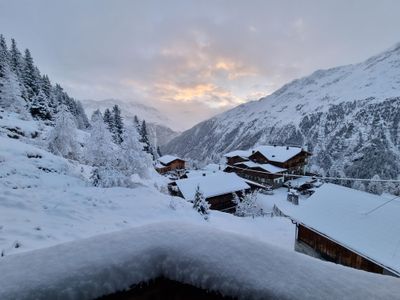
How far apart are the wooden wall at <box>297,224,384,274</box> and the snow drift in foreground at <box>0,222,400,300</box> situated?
15.5 m

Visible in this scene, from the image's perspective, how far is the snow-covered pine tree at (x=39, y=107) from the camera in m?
45.6

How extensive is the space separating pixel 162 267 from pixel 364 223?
55.1 feet

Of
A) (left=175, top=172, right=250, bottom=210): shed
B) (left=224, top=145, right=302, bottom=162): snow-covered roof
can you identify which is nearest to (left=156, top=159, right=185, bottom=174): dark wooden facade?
(left=224, top=145, right=302, bottom=162): snow-covered roof

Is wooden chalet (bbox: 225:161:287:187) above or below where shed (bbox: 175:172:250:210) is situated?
above

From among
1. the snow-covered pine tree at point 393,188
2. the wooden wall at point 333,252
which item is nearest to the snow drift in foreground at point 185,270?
the wooden wall at point 333,252

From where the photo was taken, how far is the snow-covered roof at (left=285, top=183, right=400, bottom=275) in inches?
491

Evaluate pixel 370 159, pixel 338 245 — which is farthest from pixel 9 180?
pixel 370 159

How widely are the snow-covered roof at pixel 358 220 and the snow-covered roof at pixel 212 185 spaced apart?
18.8m

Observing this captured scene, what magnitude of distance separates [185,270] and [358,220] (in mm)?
16932

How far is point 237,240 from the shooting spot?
7.35 feet

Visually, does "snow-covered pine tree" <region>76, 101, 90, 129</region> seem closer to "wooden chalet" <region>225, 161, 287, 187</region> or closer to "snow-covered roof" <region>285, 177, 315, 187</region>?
"wooden chalet" <region>225, 161, 287, 187</region>

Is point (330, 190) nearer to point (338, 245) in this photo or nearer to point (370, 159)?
point (338, 245)

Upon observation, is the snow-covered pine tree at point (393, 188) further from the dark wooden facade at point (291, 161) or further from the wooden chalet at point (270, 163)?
the dark wooden facade at point (291, 161)

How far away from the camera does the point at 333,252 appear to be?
15555 mm
